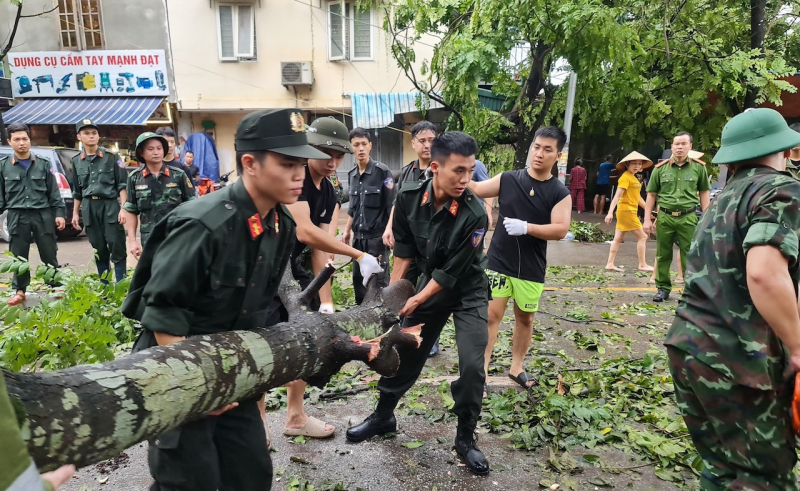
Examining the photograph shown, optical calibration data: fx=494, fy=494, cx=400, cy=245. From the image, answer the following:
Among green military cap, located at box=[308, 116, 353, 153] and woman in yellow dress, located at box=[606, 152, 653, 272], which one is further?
woman in yellow dress, located at box=[606, 152, 653, 272]

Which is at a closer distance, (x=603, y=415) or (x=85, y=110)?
(x=603, y=415)

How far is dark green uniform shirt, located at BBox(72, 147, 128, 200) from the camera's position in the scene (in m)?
5.95

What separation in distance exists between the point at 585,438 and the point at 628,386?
864 millimetres

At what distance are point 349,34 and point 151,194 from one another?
11.8 m

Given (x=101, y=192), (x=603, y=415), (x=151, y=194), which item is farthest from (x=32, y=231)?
(x=603, y=415)

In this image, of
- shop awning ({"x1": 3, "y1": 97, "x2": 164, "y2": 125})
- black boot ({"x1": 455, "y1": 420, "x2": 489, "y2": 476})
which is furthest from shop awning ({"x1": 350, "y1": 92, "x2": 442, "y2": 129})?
black boot ({"x1": 455, "y1": 420, "x2": 489, "y2": 476})

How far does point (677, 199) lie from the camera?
5879 mm

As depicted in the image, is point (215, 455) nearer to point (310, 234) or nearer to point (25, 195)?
point (310, 234)

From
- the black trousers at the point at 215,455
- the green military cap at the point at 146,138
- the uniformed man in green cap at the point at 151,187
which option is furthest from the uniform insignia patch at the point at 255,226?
the green military cap at the point at 146,138

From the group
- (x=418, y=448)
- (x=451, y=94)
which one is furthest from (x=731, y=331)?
(x=451, y=94)

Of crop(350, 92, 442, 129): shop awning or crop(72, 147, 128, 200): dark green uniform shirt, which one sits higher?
crop(350, 92, 442, 129): shop awning

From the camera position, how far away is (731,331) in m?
1.91

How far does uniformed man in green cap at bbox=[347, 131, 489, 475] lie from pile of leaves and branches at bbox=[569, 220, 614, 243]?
27.9 feet

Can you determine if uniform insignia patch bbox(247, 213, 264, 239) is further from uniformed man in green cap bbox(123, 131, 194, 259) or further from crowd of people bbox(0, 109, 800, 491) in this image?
uniformed man in green cap bbox(123, 131, 194, 259)
